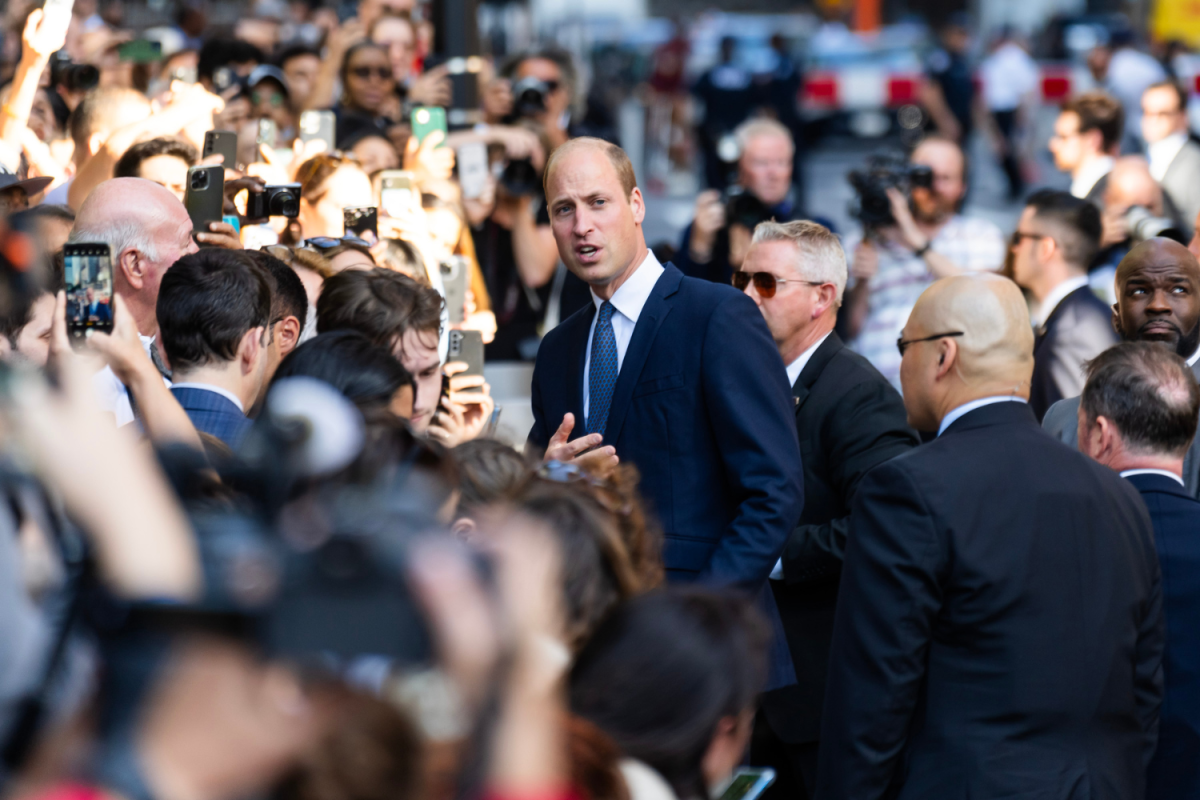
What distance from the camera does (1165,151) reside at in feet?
24.4

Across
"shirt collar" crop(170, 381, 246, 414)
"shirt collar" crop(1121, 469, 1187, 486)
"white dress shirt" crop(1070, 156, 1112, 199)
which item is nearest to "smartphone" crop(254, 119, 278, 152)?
"shirt collar" crop(170, 381, 246, 414)

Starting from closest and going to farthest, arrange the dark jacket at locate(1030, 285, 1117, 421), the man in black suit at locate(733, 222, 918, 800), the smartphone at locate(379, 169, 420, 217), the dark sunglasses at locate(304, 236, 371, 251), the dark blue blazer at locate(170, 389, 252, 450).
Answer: the dark blue blazer at locate(170, 389, 252, 450) < the man in black suit at locate(733, 222, 918, 800) < the dark sunglasses at locate(304, 236, 371, 251) < the smartphone at locate(379, 169, 420, 217) < the dark jacket at locate(1030, 285, 1117, 421)

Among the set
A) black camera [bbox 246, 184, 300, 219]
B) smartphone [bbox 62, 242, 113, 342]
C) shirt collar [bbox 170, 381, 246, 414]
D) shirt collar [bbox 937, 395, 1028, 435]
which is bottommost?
shirt collar [bbox 937, 395, 1028, 435]

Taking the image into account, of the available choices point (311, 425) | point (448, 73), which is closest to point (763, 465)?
point (311, 425)

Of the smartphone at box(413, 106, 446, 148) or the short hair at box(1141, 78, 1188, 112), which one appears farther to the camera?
the short hair at box(1141, 78, 1188, 112)

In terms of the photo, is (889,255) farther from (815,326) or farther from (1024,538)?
(1024,538)

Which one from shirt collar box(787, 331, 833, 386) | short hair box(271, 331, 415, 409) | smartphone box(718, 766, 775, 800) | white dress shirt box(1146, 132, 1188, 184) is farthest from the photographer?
white dress shirt box(1146, 132, 1188, 184)

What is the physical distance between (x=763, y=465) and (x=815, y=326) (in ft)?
3.40

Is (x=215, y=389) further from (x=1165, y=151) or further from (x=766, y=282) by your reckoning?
(x=1165, y=151)

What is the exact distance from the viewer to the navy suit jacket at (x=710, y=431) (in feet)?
9.73

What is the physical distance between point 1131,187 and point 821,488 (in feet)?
10.2

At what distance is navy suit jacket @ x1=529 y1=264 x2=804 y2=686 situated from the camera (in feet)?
9.73

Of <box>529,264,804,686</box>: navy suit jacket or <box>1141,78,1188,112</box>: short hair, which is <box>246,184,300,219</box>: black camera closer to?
<box>529,264,804,686</box>: navy suit jacket

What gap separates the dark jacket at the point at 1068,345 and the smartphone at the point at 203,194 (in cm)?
264
